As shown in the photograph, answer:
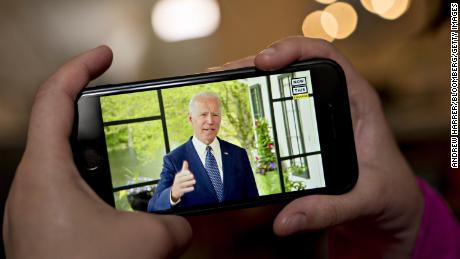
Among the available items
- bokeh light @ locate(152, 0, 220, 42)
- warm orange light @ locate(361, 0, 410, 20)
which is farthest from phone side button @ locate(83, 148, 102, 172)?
warm orange light @ locate(361, 0, 410, 20)

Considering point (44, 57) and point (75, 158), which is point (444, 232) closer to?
point (75, 158)

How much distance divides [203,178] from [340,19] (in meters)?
1.59

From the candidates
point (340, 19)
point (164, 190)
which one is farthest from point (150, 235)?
point (340, 19)

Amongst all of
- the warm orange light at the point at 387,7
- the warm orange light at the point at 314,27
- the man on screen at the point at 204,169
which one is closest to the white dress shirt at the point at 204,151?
the man on screen at the point at 204,169

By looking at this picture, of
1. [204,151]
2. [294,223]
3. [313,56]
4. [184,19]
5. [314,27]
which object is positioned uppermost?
[184,19]

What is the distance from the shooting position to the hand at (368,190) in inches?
21.7

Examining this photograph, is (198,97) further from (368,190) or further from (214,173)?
(368,190)

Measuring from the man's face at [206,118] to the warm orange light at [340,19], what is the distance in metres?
1.42

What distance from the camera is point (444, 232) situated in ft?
2.07

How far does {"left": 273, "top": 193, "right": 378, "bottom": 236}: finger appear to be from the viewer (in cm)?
52

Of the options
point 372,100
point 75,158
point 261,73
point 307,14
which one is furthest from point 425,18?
point 75,158

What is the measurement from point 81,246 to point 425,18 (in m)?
1.96

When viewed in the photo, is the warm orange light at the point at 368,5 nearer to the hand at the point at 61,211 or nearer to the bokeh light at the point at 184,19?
the bokeh light at the point at 184,19

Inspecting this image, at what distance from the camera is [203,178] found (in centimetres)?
55
